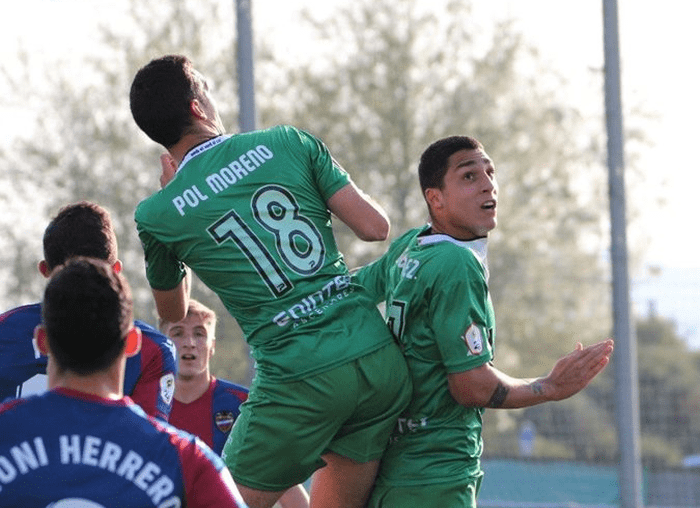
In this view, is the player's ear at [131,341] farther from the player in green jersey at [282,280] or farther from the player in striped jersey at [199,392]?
the player in striped jersey at [199,392]

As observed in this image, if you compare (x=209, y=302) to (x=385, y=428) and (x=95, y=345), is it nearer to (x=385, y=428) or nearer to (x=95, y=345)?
(x=385, y=428)

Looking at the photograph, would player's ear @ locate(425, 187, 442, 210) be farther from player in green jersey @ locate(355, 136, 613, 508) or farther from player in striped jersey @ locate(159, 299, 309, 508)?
player in striped jersey @ locate(159, 299, 309, 508)

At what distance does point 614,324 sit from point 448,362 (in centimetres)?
476

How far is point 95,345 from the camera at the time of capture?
3.34m

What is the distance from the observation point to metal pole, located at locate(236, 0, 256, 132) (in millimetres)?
8930

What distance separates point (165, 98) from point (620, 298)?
4957 mm

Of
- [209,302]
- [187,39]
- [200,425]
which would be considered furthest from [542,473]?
[187,39]

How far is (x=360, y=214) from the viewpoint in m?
4.73

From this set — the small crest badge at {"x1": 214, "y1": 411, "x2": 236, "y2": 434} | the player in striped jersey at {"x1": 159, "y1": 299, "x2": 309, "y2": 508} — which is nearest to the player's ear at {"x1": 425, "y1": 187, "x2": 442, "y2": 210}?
the player in striped jersey at {"x1": 159, "y1": 299, "x2": 309, "y2": 508}

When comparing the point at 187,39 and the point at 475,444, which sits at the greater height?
the point at 187,39

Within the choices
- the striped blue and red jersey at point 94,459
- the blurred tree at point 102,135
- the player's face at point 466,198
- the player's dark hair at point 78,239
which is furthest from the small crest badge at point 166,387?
the blurred tree at point 102,135

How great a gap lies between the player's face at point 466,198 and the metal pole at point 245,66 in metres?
3.98

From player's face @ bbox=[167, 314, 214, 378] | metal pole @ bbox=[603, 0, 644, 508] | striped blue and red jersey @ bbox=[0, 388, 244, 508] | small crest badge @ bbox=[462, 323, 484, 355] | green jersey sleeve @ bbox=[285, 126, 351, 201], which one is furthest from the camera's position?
metal pole @ bbox=[603, 0, 644, 508]

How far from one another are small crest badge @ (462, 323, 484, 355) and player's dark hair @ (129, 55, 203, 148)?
1.14 metres
